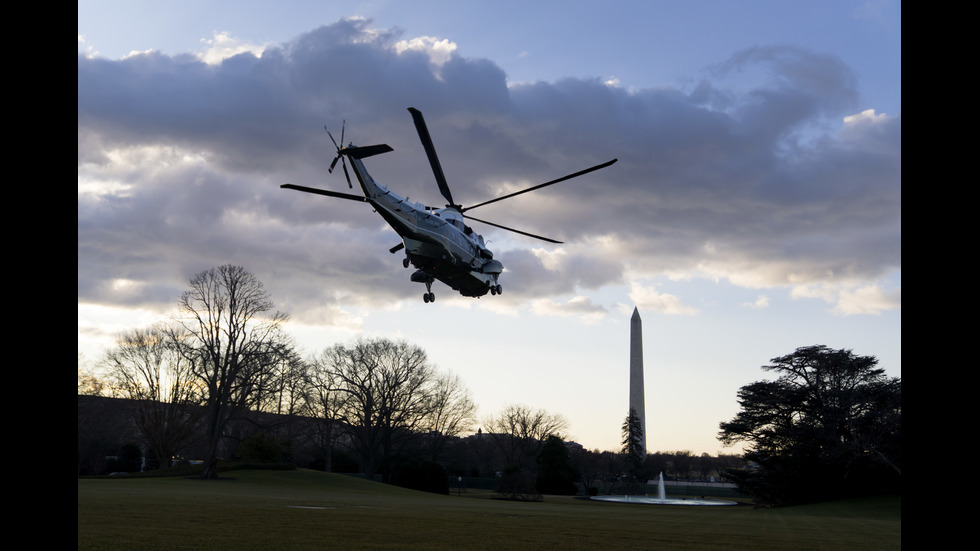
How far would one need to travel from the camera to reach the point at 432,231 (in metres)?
28.2

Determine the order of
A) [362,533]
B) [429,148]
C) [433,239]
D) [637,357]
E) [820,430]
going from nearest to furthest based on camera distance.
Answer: [362,533]
[429,148]
[433,239]
[820,430]
[637,357]

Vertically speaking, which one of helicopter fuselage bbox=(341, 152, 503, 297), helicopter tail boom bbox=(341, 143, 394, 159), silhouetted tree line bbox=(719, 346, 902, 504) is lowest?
silhouetted tree line bbox=(719, 346, 902, 504)

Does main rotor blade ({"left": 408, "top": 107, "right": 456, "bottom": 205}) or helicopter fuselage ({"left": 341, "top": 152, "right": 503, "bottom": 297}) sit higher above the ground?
main rotor blade ({"left": 408, "top": 107, "right": 456, "bottom": 205})

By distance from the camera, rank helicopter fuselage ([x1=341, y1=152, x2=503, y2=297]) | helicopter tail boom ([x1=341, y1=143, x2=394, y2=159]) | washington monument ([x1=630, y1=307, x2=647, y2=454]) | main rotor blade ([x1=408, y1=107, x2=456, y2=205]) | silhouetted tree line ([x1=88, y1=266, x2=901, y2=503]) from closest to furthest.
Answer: main rotor blade ([x1=408, y1=107, x2=456, y2=205]) < helicopter tail boom ([x1=341, y1=143, x2=394, y2=159]) < helicopter fuselage ([x1=341, y1=152, x2=503, y2=297]) < silhouetted tree line ([x1=88, y1=266, x2=901, y2=503]) < washington monument ([x1=630, y1=307, x2=647, y2=454])

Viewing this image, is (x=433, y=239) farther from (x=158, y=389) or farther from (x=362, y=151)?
(x=158, y=389)

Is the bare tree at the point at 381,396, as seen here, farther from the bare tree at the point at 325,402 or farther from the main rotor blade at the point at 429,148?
the main rotor blade at the point at 429,148

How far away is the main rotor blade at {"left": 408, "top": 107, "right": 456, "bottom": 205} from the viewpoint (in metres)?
24.2

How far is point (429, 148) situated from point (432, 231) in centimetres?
345

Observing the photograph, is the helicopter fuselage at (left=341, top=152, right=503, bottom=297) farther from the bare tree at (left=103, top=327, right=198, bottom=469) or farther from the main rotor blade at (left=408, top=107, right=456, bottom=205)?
the bare tree at (left=103, top=327, right=198, bottom=469)

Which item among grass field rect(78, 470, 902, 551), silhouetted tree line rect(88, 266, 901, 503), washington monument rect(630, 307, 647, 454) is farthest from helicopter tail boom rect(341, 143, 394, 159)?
washington monument rect(630, 307, 647, 454)

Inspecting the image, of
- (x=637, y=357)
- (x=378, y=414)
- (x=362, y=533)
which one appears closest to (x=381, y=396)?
(x=378, y=414)

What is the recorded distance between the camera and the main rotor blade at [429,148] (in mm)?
24219
